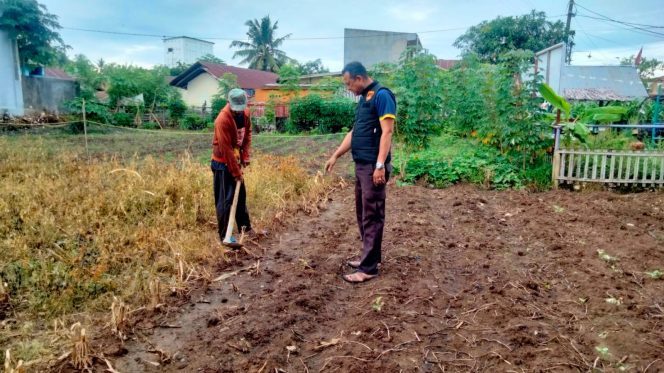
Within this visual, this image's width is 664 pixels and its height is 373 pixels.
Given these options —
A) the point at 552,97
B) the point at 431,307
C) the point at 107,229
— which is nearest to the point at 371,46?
the point at 552,97

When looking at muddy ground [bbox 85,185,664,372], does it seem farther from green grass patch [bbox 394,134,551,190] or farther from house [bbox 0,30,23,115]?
house [bbox 0,30,23,115]

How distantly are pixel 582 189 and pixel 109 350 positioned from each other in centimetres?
731

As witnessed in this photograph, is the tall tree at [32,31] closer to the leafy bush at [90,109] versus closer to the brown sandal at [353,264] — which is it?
the leafy bush at [90,109]

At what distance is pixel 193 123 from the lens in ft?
74.3

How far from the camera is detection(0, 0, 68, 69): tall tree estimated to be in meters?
17.5

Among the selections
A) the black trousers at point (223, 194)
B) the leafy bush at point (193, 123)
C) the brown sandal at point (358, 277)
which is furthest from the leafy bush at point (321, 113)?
the brown sandal at point (358, 277)

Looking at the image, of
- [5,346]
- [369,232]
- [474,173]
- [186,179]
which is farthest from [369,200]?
[474,173]

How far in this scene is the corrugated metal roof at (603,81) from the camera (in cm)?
2030

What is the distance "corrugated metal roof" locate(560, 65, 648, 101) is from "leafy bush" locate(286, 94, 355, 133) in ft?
32.0

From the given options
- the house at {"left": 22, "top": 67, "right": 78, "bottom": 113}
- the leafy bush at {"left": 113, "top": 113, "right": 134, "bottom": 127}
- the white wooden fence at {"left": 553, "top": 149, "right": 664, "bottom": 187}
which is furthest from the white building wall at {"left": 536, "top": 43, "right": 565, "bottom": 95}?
the house at {"left": 22, "top": 67, "right": 78, "bottom": 113}

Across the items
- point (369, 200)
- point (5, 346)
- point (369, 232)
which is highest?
point (369, 200)

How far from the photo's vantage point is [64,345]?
2.78 m

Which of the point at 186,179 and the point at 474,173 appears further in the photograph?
the point at 474,173

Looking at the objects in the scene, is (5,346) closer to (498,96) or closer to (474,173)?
(474,173)
